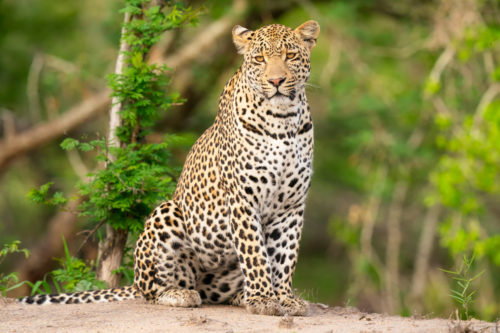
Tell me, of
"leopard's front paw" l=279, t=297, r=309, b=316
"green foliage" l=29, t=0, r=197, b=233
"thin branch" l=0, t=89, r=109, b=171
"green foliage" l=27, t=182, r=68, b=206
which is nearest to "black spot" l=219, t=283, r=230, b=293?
"leopard's front paw" l=279, t=297, r=309, b=316

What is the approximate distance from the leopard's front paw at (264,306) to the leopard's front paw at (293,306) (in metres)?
0.13

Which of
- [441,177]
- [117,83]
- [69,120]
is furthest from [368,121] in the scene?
[117,83]

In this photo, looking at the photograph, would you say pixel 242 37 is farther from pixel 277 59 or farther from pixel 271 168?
pixel 271 168

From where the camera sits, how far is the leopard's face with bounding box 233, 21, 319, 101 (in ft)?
23.6

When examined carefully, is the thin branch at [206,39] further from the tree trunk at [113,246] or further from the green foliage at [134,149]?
the tree trunk at [113,246]

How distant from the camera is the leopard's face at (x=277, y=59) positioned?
7.19m

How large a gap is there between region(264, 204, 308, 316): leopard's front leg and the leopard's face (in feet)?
3.65

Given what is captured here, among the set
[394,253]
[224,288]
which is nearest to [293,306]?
[224,288]

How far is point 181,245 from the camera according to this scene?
26.0 feet

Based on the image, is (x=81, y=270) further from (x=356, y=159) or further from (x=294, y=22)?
(x=294, y=22)

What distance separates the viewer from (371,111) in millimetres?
17578

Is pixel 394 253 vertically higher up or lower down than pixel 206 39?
lower down

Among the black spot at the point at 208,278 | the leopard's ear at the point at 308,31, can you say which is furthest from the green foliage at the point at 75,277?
the leopard's ear at the point at 308,31

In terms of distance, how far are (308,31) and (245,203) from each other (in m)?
1.69
